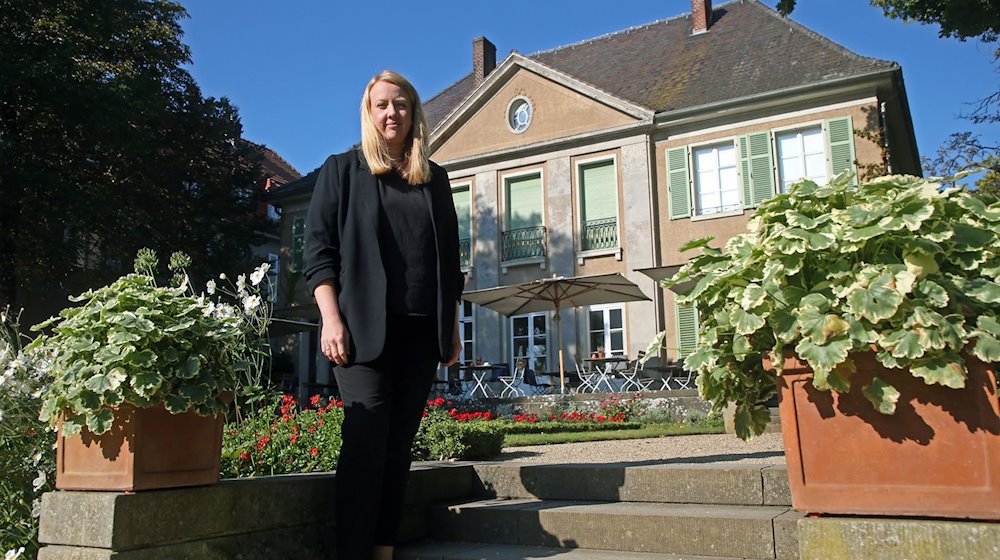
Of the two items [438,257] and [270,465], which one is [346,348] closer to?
[438,257]

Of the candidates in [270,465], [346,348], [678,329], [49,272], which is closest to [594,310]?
[678,329]

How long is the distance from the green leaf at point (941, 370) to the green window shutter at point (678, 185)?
16425 mm

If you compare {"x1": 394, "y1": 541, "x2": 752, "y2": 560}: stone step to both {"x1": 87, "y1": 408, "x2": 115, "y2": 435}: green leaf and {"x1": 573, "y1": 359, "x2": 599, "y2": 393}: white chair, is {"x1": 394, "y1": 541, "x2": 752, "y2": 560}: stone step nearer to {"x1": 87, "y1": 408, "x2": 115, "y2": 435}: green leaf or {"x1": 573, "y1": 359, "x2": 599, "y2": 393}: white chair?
{"x1": 87, "y1": 408, "x2": 115, "y2": 435}: green leaf

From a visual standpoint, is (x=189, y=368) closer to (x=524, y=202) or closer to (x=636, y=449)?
(x=636, y=449)

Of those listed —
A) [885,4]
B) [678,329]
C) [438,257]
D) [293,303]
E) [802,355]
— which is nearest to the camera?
[802,355]

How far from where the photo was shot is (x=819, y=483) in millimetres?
2232

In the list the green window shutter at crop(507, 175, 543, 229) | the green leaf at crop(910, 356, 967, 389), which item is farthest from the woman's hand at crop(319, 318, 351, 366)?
the green window shutter at crop(507, 175, 543, 229)

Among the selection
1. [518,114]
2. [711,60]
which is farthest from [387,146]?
[711,60]

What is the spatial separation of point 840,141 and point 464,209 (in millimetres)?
9214

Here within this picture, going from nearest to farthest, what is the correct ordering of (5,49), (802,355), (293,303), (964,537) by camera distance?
(964,537), (802,355), (5,49), (293,303)

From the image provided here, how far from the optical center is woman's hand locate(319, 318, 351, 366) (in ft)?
9.06

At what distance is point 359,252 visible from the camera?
2.90m

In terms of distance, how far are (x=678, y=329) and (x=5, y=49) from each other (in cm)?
1488

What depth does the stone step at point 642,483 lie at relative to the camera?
10.1 feet
